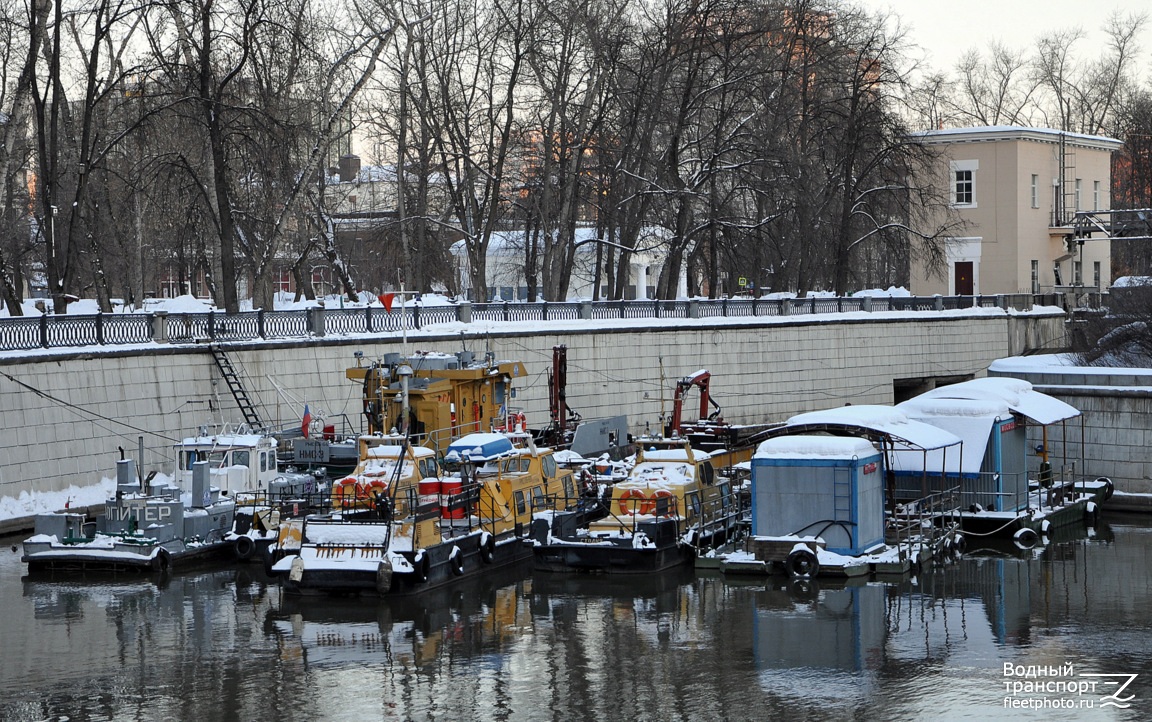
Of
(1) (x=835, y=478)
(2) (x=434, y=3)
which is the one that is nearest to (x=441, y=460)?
(1) (x=835, y=478)

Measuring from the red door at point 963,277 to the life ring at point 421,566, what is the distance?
44.3m

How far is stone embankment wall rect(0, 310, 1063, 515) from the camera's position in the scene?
3278 cm

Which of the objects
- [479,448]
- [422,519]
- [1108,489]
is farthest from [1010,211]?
[422,519]

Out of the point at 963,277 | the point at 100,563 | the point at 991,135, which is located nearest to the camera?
the point at 100,563

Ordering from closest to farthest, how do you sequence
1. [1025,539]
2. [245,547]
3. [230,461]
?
[245,547]
[1025,539]
[230,461]

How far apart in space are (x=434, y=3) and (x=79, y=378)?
886 inches

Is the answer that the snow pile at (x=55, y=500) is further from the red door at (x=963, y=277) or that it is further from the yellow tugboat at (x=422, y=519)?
the red door at (x=963, y=277)

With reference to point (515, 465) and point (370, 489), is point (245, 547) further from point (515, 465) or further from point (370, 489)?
point (515, 465)

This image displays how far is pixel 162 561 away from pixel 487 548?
20.0 feet

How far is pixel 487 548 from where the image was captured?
27578 mm

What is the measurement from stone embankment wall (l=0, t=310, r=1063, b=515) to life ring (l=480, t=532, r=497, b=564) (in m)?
9.36

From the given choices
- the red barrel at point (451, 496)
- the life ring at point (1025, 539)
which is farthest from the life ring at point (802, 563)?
the life ring at point (1025, 539)

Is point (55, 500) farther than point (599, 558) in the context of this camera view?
Yes

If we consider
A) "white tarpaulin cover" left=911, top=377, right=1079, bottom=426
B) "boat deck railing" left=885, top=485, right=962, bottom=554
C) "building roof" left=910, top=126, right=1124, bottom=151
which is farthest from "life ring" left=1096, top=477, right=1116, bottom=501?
"building roof" left=910, top=126, right=1124, bottom=151
